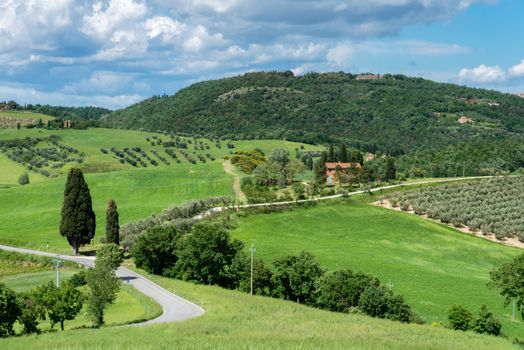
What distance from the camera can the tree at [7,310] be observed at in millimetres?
42375

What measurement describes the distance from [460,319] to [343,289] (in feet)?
33.7

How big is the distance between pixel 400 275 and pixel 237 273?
20.3 m

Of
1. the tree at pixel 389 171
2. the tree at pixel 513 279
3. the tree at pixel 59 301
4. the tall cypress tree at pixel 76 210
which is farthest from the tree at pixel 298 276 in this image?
the tree at pixel 389 171

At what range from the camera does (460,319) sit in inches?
2080

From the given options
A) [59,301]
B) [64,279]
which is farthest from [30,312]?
[64,279]

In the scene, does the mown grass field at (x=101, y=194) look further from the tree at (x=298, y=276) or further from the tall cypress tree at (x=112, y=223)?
the tree at (x=298, y=276)

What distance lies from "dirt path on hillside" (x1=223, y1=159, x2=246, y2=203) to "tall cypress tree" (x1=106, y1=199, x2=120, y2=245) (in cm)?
3154

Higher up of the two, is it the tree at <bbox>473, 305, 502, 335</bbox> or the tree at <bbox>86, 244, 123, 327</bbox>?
the tree at <bbox>86, 244, 123, 327</bbox>

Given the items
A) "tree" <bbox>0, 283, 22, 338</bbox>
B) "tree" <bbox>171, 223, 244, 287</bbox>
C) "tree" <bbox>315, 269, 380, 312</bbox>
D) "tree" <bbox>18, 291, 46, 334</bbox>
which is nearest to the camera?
"tree" <bbox>0, 283, 22, 338</bbox>

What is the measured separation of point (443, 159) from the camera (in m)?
172

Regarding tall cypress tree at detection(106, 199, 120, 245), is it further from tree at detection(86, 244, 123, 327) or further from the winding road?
tree at detection(86, 244, 123, 327)

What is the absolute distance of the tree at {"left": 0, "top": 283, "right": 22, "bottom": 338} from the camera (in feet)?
139

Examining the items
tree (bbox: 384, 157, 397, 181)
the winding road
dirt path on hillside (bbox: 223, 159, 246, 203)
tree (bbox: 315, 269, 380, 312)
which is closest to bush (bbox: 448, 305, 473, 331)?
tree (bbox: 315, 269, 380, 312)

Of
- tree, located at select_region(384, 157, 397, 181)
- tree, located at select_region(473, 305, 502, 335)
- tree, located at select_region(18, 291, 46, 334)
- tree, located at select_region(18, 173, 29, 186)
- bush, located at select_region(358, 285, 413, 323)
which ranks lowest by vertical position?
tree, located at select_region(473, 305, 502, 335)
